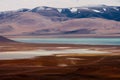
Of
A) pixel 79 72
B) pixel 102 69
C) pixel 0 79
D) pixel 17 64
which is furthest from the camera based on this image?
pixel 17 64

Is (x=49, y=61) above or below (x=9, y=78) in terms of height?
below

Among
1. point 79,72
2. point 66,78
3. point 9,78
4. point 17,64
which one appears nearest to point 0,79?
point 9,78

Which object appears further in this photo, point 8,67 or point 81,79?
point 8,67

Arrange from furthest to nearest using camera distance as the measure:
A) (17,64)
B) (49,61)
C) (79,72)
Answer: (49,61), (17,64), (79,72)

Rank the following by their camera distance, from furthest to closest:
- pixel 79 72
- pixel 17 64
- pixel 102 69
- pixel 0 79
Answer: pixel 17 64 < pixel 102 69 < pixel 79 72 < pixel 0 79

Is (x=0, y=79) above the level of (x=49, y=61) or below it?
above

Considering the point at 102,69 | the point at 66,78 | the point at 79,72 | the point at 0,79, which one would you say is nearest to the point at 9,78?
the point at 0,79

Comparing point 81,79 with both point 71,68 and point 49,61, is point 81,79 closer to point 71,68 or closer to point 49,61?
point 71,68

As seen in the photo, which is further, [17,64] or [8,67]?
[17,64]

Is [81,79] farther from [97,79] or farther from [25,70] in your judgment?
[25,70]
